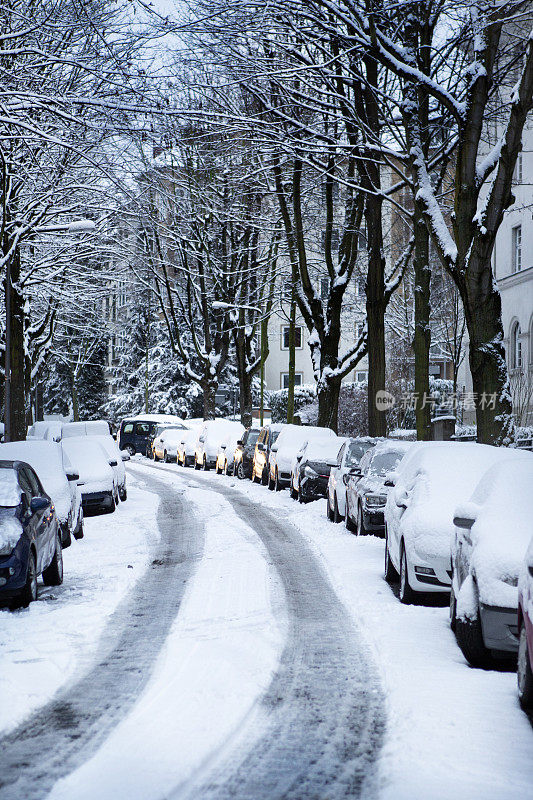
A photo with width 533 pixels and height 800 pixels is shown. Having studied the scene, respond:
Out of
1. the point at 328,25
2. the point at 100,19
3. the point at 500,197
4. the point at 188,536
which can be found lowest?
the point at 188,536

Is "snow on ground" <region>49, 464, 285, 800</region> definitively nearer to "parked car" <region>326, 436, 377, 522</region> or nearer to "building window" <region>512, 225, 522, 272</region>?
"parked car" <region>326, 436, 377, 522</region>

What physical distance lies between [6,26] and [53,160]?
32.8 feet

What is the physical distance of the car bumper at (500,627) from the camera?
7.29 meters

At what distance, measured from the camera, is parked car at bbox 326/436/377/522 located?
19359 millimetres

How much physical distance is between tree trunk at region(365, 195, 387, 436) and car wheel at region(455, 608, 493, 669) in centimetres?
1648

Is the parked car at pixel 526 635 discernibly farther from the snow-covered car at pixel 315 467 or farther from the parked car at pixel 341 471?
the snow-covered car at pixel 315 467

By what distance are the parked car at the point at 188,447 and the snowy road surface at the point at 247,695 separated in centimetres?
3385

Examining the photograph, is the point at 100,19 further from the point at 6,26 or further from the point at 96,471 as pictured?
the point at 96,471

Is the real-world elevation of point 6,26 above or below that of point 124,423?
above

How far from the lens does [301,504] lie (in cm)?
2484

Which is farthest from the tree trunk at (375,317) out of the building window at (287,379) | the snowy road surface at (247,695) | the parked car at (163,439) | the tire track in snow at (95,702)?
the building window at (287,379)

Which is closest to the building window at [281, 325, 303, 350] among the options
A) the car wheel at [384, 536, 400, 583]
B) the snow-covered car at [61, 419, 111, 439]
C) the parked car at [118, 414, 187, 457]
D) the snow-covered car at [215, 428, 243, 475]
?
the parked car at [118, 414, 187, 457]

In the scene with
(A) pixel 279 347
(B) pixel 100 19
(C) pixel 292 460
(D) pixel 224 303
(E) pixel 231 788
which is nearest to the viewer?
(E) pixel 231 788

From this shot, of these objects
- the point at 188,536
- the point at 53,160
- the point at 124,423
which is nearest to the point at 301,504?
the point at 188,536
